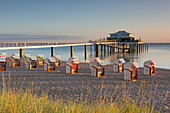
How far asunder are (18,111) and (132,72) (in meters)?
8.50

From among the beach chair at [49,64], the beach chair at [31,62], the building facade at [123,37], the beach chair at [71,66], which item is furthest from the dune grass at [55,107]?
the building facade at [123,37]

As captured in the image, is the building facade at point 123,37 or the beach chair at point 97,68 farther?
the building facade at point 123,37

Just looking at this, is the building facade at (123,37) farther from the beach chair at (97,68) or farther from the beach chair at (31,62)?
the beach chair at (97,68)

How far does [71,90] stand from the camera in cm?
827

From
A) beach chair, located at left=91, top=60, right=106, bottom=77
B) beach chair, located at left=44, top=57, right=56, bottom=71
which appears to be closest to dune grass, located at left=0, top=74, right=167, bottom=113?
beach chair, located at left=91, top=60, right=106, bottom=77

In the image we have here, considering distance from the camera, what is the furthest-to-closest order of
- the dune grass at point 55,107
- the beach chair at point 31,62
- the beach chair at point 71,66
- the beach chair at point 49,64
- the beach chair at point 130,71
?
1. the beach chair at point 31,62
2. the beach chair at point 49,64
3. the beach chair at point 71,66
4. the beach chair at point 130,71
5. the dune grass at point 55,107

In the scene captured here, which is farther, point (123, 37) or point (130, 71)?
point (123, 37)

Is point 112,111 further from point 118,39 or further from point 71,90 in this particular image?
point 118,39

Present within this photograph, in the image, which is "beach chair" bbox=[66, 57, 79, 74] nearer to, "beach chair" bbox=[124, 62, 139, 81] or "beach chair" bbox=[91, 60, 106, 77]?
"beach chair" bbox=[91, 60, 106, 77]

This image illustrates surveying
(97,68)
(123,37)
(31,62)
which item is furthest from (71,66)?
(123,37)

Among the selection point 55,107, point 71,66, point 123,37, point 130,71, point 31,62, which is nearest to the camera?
point 55,107

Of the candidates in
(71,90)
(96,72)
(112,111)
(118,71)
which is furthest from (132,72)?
(112,111)

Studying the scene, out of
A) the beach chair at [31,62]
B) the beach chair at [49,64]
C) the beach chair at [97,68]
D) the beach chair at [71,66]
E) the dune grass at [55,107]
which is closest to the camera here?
the dune grass at [55,107]

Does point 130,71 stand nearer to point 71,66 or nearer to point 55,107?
point 71,66
